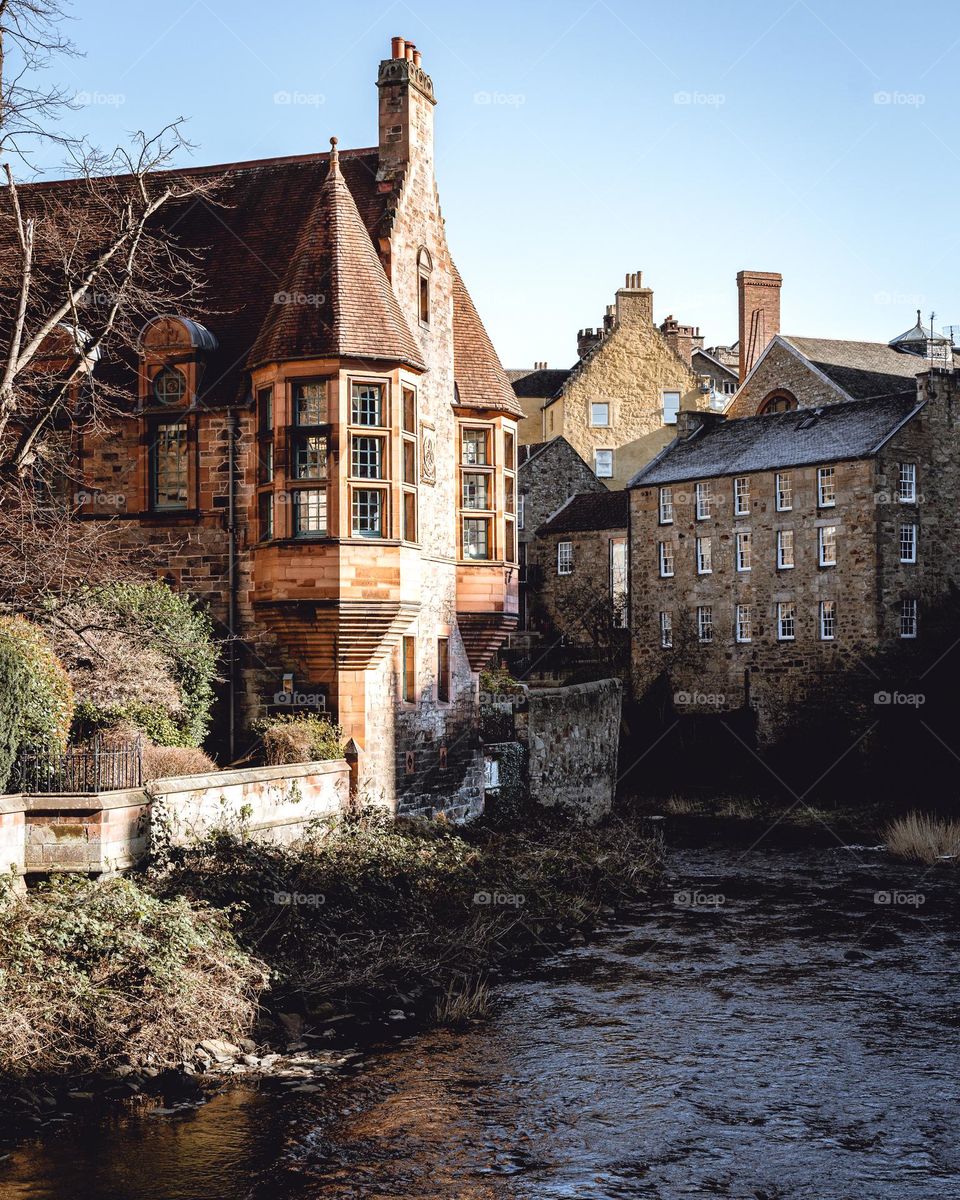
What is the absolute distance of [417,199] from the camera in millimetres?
25375

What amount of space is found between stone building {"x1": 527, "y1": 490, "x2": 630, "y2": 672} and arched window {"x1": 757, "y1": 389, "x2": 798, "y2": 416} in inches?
243

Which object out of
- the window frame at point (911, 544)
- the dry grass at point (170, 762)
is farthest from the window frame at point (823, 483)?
the dry grass at point (170, 762)

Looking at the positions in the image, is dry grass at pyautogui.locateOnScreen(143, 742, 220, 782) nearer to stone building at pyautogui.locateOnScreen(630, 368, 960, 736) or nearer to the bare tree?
the bare tree

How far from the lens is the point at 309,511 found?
22.4m

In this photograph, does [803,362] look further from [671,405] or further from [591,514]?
[671,405]

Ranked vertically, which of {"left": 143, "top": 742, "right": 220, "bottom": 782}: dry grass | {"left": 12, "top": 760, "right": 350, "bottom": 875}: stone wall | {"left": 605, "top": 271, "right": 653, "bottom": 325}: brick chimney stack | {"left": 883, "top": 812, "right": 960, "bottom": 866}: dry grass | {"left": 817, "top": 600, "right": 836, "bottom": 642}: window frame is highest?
{"left": 605, "top": 271, "right": 653, "bottom": 325}: brick chimney stack

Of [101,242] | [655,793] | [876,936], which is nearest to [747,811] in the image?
[655,793]

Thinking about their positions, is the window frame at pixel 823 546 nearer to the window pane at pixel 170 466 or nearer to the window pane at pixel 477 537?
the window pane at pixel 477 537

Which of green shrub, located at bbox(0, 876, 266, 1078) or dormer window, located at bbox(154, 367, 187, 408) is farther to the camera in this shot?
dormer window, located at bbox(154, 367, 187, 408)

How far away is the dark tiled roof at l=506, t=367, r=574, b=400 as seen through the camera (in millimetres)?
65938

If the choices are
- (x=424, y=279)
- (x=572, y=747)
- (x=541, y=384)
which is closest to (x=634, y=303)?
(x=541, y=384)

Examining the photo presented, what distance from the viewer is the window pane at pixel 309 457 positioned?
2217cm

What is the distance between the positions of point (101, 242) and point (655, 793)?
24096 mm

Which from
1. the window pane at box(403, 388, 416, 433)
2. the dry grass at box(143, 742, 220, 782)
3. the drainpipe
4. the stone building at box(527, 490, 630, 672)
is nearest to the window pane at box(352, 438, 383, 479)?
the window pane at box(403, 388, 416, 433)
